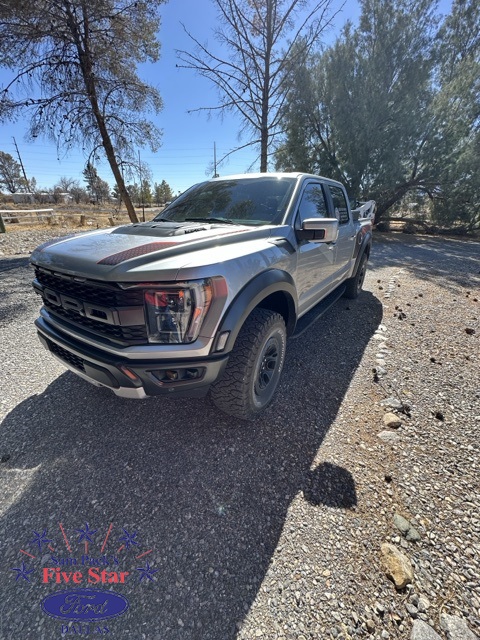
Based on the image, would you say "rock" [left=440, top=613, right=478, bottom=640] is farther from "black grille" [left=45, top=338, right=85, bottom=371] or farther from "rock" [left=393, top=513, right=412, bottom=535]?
"black grille" [left=45, top=338, right=85, bottom=371]

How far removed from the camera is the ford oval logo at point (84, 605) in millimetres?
1276

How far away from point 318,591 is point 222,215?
2.75 metres

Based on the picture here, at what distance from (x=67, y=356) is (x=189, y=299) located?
1.11 meters

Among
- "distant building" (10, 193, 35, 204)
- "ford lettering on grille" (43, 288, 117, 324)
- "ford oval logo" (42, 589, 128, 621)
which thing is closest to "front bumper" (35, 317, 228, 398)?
"ford lettering on grille" (43, 288, 117, 324)

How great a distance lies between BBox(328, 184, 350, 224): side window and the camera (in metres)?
3.72

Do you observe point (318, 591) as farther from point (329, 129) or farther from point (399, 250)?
point (329, 129)

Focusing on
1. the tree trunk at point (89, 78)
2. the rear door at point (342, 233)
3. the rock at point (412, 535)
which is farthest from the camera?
the tree trunk at point (89, 78)

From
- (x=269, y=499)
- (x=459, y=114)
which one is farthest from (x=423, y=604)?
(x=459, y=114)

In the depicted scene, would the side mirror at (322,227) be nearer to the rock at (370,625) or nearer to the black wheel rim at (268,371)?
the black wheel rim at (268,371)

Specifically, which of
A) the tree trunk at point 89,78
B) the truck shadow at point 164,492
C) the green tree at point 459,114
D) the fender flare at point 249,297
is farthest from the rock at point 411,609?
the green tree at point 459,114

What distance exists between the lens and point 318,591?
4.43ft

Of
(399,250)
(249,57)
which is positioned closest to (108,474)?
(399,250)

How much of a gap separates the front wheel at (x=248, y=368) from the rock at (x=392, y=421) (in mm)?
1037

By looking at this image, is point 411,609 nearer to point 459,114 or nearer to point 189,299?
point 189,299
